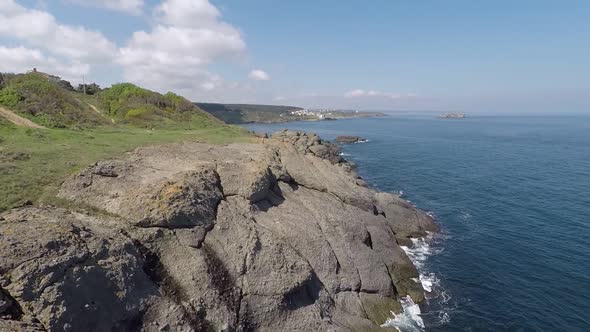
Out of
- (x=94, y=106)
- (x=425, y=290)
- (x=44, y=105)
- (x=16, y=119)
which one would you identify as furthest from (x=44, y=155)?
(x=94, y=106)

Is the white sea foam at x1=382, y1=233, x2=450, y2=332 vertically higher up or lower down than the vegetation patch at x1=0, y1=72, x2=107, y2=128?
lower down

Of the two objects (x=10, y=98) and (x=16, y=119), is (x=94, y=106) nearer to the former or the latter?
(x=10, y=98)

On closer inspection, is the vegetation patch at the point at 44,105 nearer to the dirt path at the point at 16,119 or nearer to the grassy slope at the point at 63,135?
the grassy slope at the point at 63,135

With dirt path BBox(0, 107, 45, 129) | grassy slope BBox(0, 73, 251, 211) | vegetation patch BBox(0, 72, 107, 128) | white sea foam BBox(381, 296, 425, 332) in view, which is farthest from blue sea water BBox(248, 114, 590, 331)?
vegetation patch BBox(0, 72, 107, 128)

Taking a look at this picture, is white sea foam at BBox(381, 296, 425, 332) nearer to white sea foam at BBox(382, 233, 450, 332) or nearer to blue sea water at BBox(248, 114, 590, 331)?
white sea foam at BBox(382, 233, 450, 332)

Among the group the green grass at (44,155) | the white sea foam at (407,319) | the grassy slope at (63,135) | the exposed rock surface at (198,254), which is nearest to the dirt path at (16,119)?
the grassy slope at (63,135)

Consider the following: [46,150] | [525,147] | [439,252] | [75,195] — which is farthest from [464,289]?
[525,147]
